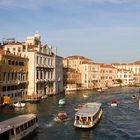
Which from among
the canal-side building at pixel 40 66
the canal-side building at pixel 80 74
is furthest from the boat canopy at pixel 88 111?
the canal-side building at pixel 80 74

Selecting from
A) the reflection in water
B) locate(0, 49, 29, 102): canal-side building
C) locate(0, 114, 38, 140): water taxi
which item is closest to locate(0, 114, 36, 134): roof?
locate(0, 114, 38, 140): water taxi

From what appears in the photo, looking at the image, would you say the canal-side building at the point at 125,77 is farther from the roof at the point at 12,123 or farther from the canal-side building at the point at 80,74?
the roof at the point at 12,123

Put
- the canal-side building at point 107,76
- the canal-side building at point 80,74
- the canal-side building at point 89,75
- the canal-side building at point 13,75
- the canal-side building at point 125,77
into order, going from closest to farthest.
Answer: the canal-side building at point 13,75, the canal-side building at point 80,74, the canal-side building at point 89,75, the canal-side building at point 107,76, the canal-side building at point 125,77

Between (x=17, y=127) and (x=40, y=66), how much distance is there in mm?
30920

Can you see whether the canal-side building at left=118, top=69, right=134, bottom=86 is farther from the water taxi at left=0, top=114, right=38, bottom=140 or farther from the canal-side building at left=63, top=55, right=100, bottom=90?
the water taxi at left=0, top=114, right=38, bottom=140

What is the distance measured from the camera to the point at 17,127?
21.3 meters

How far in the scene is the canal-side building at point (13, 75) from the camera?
133 ft

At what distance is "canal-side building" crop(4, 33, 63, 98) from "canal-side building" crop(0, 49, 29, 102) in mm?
1168

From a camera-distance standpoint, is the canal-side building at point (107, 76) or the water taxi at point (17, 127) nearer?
the water taxi at point (17, 127)

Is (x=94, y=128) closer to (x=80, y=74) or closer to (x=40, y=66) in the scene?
(x=40, y=66)

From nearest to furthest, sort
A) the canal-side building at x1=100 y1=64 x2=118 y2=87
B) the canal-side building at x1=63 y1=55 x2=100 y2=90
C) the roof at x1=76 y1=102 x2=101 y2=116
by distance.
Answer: the roof at x1=76 y1=102 x2=101 y2=116 < the canal-side building at x1=63 y1=55 x2=100 y2=90 < the canal-side building at x1=100 y1=64 x2=118 y2=87

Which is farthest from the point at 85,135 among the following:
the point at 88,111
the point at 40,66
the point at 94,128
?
the point at 40,66

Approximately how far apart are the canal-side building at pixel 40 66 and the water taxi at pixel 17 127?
21972 mm

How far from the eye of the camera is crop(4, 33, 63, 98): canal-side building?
4953cm
